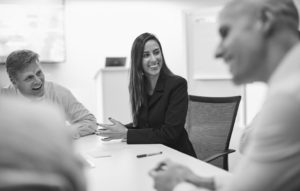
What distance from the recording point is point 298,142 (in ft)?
2.55

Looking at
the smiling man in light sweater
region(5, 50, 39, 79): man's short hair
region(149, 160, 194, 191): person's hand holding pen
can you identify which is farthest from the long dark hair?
region(149, 160, 194, 191): person's hand holding pen

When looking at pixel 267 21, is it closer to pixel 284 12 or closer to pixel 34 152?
pixel 284 12

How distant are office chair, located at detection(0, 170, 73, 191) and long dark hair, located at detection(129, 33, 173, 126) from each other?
2.10 meters

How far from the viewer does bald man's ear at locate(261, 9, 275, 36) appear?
87cm

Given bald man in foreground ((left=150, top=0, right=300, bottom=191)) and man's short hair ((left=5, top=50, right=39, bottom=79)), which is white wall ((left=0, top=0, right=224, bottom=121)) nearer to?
man's short hair ((left=5, top=50, right=39, bottom=79))

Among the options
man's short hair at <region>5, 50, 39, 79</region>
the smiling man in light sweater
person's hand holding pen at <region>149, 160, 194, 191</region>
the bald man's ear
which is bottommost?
person's hand holding pen at <region>149, 160, 194, 191</region>

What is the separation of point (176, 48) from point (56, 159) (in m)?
5.86

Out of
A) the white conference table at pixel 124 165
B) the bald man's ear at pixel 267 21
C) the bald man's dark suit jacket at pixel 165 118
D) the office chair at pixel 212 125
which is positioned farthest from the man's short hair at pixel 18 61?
the bald man's ear at pixel 267 21

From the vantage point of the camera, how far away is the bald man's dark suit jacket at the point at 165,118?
2.18m

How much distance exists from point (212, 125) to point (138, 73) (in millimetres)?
614

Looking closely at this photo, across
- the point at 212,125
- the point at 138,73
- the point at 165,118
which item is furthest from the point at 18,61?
the point at 212,125

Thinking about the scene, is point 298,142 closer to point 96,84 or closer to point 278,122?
point 278,122

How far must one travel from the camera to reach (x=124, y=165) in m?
1.65

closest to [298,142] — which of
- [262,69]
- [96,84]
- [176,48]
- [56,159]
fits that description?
[262,69]
